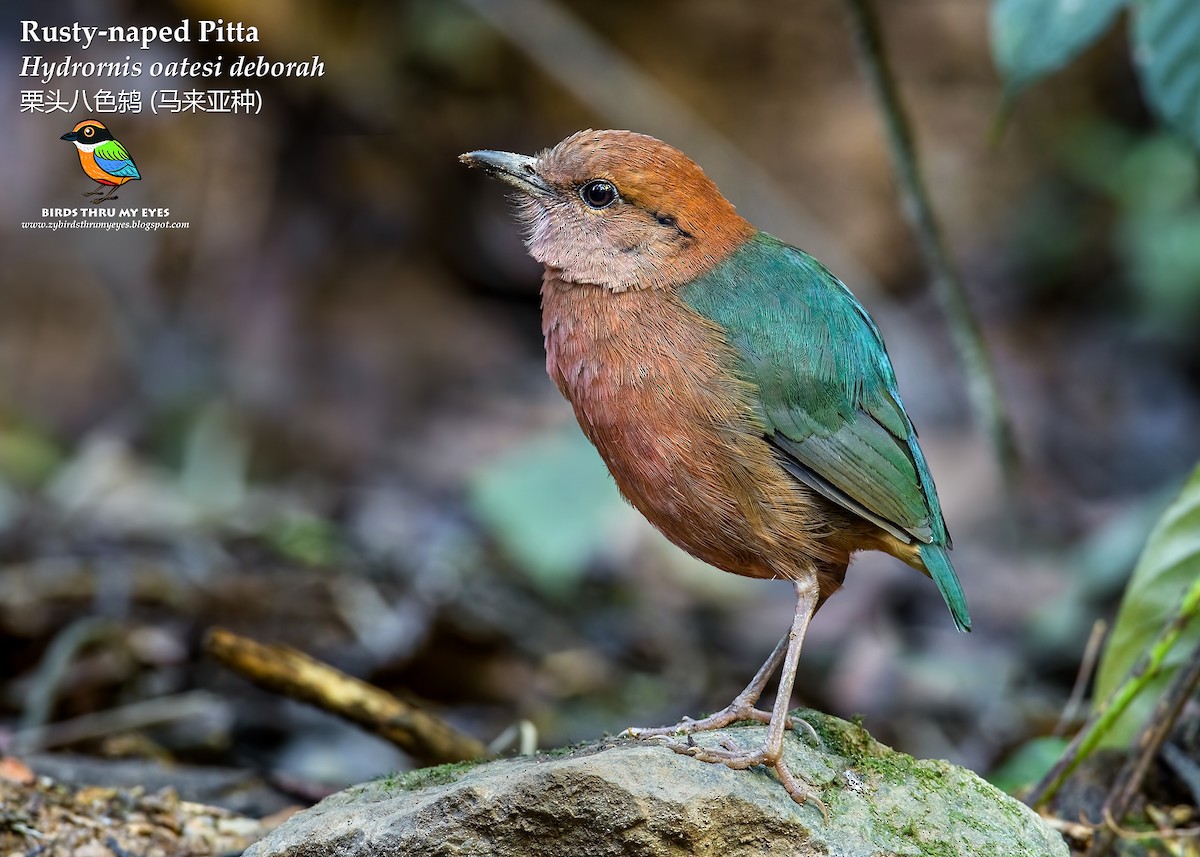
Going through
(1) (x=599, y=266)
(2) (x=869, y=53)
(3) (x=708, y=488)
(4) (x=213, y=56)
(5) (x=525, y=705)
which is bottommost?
(5) (x=525, y=705)

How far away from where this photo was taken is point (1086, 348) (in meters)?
11.4

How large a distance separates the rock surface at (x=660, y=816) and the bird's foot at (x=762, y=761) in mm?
25

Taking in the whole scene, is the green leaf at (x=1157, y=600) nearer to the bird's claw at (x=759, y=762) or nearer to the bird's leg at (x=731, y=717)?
the bird's leg at (x=731, y=717)

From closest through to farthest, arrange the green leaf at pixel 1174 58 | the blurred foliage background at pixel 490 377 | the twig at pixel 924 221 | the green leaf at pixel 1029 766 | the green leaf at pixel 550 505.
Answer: the green leaf at pixel 1029 766
the green leaf at pixel 1174 58
the twig at pixel 924 221
the blurred foliage background at pixel 490 377
the green leaf at pixel 550 505

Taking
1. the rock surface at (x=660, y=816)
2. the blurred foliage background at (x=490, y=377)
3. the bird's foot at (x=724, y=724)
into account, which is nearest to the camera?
the rock surface at (x=660, y=816)

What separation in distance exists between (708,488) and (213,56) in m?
7.61

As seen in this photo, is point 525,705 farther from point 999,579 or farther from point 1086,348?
point 1086,348

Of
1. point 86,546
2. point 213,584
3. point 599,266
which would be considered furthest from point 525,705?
point 599,266

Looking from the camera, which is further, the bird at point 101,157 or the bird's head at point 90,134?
the bird's head at point 90,134

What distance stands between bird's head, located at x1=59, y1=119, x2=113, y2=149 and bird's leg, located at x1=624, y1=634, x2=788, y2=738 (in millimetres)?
5440

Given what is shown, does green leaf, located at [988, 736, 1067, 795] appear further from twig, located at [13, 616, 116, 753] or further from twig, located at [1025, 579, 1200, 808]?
twig, located at [13, 616, 116, 753]

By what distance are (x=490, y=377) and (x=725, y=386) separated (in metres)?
7.02

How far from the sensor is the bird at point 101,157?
293 inches

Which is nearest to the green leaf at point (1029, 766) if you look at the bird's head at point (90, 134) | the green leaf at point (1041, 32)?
the green leaf at point (1041, 32)
